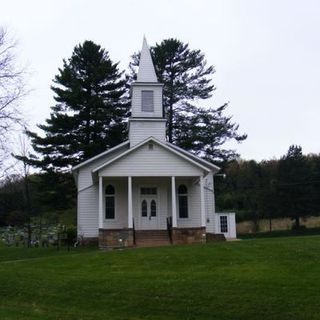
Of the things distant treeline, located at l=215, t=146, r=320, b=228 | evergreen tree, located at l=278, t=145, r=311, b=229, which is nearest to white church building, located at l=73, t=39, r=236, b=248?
distant treeline, located at l=215, t=146, r=320, b=228

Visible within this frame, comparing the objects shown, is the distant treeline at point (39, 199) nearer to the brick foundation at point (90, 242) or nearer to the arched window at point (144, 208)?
the brick foundation at point (90, 242)

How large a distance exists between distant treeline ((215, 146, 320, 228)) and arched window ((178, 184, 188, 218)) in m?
26.8

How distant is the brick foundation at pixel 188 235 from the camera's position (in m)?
25.9

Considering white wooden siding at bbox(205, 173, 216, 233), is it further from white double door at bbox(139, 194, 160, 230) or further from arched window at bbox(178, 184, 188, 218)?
white double door at bbox(139, 194, 160, 230)

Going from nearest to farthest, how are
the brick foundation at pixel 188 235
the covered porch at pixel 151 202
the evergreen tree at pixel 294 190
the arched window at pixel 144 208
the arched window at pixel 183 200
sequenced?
the brick foundation at pixel 188 235, the covered porch at pixel 151 202, the arched window at pixel 144 208, the arched window at pixel 183 200, the evergreen tree at pixel 294 190

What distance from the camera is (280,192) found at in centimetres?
6088

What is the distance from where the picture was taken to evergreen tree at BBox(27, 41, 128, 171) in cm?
4028

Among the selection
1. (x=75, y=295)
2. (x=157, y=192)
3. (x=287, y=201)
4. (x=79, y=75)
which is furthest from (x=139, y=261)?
(x=287, y=201)

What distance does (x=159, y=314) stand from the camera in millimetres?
11703

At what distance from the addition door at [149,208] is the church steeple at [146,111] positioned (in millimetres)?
3334

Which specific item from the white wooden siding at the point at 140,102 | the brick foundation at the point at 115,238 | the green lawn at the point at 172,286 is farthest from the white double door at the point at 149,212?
the green lawn at the point at 172,286

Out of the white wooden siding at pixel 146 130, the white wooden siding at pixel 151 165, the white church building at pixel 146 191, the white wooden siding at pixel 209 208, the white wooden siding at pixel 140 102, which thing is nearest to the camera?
the white church building at pixel 146 191

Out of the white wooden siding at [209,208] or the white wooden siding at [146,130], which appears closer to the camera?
the white wooden siding at [146,130]

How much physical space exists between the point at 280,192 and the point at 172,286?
162 ft
